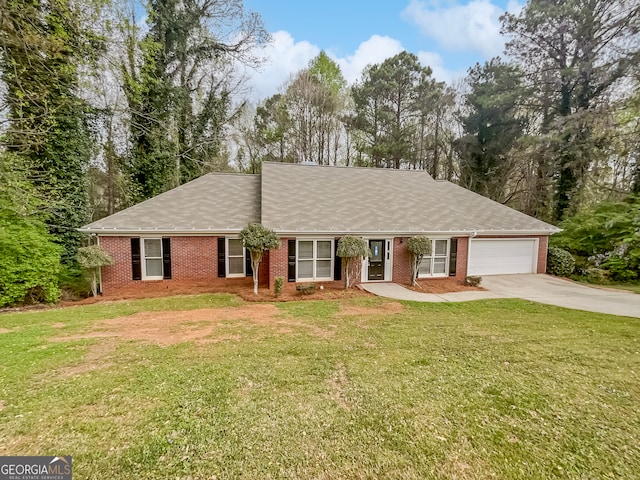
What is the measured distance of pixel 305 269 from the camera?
11227 millimetres

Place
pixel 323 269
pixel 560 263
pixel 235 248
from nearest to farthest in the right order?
1. pixel 323 269
2. pixel 235 248
3. pixel 560 263

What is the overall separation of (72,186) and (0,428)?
11972 millimetres

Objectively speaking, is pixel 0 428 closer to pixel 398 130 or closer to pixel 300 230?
pixel 300 230

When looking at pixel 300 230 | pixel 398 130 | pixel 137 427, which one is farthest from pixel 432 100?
pixel 137 427

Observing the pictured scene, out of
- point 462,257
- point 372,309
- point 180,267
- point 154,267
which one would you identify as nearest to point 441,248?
point 462,257

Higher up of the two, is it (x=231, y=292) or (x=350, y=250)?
(x=350, y=250)

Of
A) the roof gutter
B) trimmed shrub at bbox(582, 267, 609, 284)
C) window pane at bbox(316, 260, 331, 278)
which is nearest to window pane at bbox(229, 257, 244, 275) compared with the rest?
the roof gutter

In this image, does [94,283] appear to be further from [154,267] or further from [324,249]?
[324,249]

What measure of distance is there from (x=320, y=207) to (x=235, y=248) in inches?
152

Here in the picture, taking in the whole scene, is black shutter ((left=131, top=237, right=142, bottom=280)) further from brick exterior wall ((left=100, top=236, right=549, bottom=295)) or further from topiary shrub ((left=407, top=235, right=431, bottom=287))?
topiary shrub ((left=407, top=235, right=431, bottom=287))

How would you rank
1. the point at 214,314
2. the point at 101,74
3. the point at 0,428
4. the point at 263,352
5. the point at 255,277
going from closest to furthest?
the point at 0,428 < the point at 263,352 < the point at 214,314 < the point at 101,74 < the point at 255,277

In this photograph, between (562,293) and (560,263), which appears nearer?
(562,293)

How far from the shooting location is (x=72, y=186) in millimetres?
12117

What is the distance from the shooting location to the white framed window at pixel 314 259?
11.1 metres
